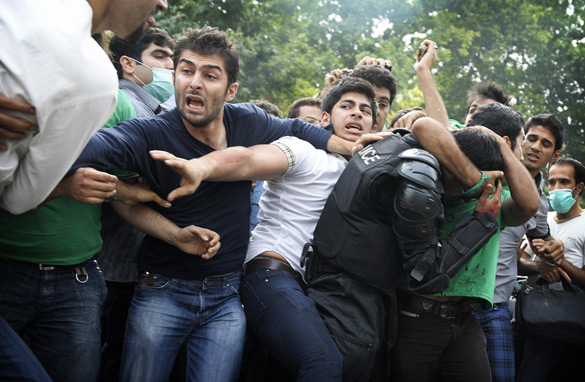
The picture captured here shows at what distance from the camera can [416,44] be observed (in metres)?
23.7

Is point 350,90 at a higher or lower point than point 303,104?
higher

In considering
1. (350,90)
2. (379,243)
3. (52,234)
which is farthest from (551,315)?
(52,234)

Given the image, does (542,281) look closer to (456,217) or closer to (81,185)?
(456,217)

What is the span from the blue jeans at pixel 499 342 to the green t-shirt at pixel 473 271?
2.81ft

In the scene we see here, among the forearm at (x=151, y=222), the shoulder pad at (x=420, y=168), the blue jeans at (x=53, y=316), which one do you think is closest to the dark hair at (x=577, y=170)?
the shoulder pad at (x=420, y=168)

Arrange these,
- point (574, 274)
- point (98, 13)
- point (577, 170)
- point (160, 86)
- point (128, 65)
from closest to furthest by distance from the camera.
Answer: point (98, 13) < point (128, 65) < point (160, 86) < point (574, 274) < point (577, 170)

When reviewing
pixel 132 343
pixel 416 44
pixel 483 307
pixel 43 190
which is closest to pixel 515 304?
pixel 483 307

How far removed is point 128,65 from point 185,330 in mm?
2283

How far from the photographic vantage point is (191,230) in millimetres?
2707

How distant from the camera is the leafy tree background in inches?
791

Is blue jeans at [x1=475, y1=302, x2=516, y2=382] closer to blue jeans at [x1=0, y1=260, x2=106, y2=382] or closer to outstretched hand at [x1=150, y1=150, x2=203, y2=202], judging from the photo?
outstretched hand at [x1=150, y1=150, x2=203, y2=202]

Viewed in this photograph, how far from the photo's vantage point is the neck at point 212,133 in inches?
117

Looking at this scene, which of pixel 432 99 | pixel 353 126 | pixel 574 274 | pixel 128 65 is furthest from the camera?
pixel 574 274

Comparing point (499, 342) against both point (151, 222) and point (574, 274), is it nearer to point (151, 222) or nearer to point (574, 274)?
point (574, 274)
